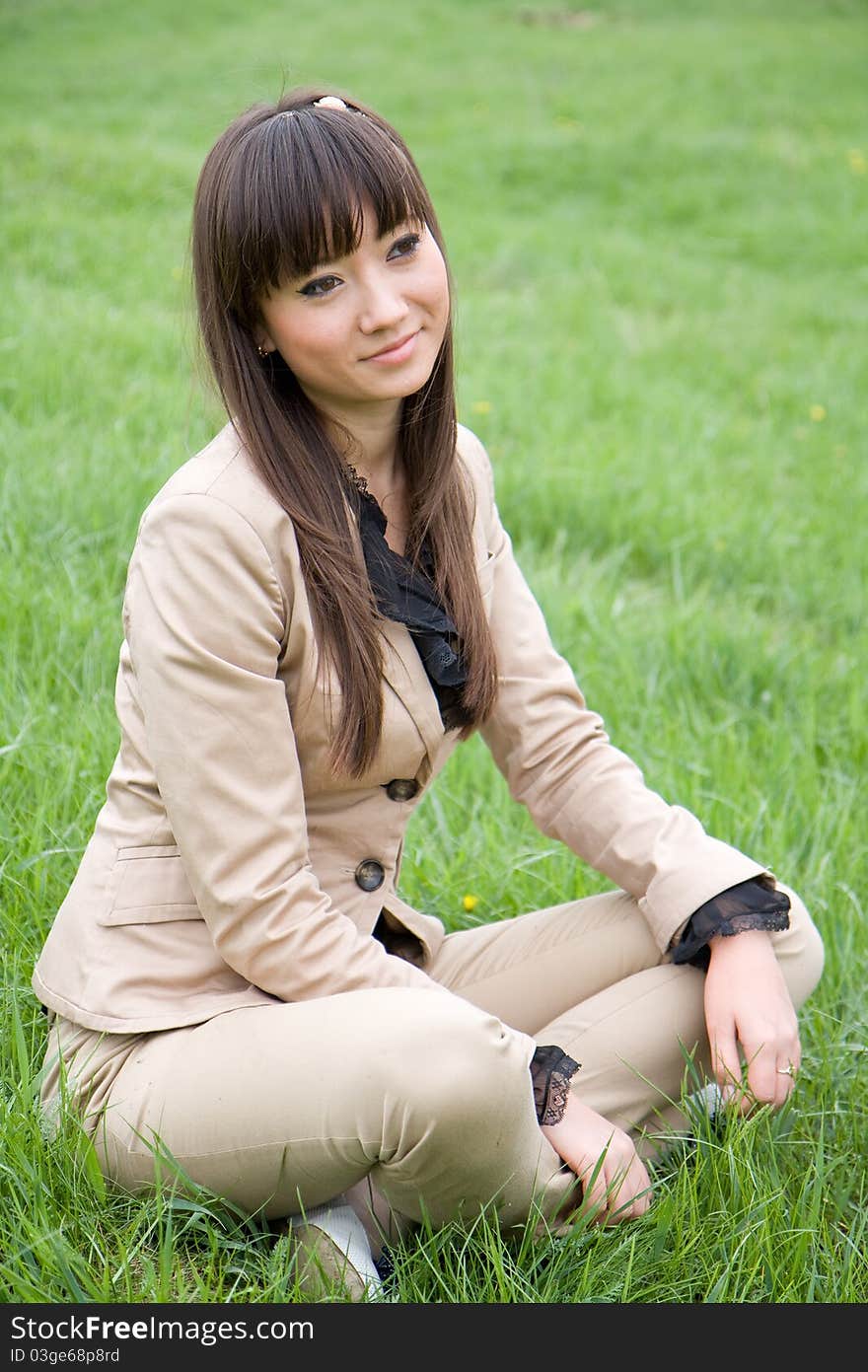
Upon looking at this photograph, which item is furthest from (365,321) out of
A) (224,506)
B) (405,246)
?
(224,506)

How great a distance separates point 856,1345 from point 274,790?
39.0 inches

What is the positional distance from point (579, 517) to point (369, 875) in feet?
8.52

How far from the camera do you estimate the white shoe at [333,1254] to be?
1.70 m

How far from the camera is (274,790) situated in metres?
1.77

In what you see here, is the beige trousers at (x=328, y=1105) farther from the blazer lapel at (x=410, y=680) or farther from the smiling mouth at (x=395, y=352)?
the smiling mouth at (x=395, y=352)

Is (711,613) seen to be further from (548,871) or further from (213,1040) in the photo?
(213,1040)

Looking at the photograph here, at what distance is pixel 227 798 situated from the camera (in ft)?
5.70

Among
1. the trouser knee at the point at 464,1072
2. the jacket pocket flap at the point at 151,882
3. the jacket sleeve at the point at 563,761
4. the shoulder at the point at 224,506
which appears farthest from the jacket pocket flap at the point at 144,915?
the jacket sleeve at the point at 563,761

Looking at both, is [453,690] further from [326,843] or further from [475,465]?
[475,465]

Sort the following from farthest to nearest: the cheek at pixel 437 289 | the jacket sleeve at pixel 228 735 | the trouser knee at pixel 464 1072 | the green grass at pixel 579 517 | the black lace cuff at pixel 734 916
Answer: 1. the black lace cuff at pixel 734 916
2. the cheek at pixel 437 289
3. the green grass at pixel 579 517
4. the jacket sleeve at pixel 228 735
5. the trouser knee at pixel 464 1072

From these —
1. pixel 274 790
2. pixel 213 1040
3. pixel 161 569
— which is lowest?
pixel 213 1040

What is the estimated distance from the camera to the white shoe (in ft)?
5.57

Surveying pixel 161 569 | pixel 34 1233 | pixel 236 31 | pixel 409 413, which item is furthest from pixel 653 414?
pixel 236 31

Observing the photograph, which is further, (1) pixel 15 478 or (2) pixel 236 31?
(2) pixel 236 31
